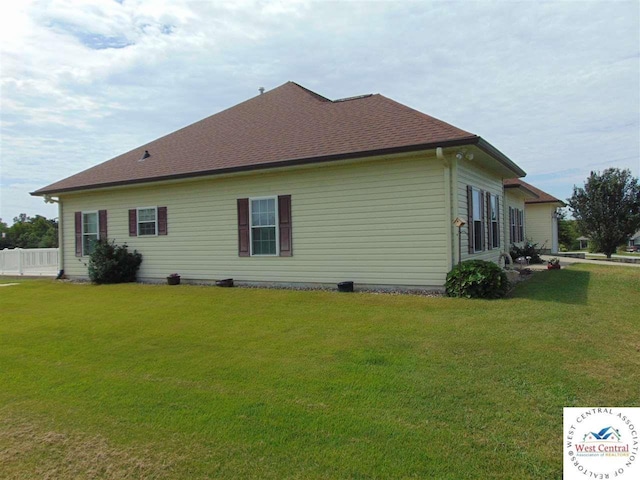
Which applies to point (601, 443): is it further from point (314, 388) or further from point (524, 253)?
point (524, 253)

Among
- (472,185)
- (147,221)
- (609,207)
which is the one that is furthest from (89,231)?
(609,207)

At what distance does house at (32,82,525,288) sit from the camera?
9.81m

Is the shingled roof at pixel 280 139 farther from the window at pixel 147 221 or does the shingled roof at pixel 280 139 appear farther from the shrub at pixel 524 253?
the shrub at pixel 524 253

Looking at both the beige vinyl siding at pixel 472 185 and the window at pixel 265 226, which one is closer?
the beige vinyl siding at pixel 472 185

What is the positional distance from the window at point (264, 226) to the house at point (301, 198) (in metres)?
0.03

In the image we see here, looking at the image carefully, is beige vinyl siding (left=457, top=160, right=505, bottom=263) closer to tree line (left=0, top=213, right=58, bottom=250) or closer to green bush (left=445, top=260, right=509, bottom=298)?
green bush (left=445, top=260, right=509, bottom=298)

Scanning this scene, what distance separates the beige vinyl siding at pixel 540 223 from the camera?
25922 millimetres

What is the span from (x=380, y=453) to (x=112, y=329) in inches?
223

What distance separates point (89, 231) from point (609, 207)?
23.0m

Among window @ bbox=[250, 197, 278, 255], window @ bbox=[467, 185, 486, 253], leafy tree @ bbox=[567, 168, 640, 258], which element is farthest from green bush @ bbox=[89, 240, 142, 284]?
leafy tree @ bbox=[567, 168, 640, 258]

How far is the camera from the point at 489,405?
13.1 feet

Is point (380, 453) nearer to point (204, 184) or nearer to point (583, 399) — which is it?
point (583, 399)

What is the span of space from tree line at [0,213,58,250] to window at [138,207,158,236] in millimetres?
37510

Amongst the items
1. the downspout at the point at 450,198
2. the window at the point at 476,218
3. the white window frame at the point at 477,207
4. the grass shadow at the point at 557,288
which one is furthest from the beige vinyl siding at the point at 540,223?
the downspout at the point at 450,198
